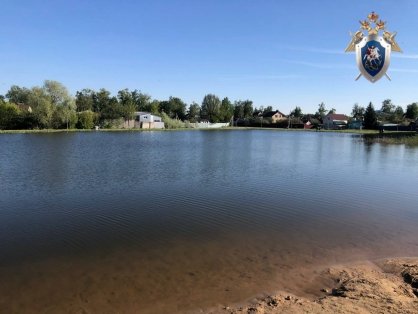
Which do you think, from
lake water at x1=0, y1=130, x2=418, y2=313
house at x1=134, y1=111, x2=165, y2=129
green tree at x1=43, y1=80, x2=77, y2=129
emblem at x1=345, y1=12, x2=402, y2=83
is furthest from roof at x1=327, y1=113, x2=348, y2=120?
emblem at x1=345, y1=12, x2=402, y2=83

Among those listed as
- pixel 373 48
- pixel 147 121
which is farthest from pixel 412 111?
pixel 373 48

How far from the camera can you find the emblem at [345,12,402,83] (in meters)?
10.5

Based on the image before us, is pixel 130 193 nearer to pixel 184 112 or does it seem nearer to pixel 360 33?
pixel 360 33

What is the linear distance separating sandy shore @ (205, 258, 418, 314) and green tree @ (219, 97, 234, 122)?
140 meters

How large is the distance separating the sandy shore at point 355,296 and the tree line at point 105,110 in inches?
3100

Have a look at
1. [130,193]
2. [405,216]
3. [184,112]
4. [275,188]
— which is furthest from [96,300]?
[184,112]

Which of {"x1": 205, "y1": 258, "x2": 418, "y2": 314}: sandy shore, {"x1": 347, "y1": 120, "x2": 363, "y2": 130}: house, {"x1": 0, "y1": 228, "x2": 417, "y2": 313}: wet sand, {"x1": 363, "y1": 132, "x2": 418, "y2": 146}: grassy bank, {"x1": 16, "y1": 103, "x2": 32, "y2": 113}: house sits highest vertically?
{"x1": 16, "y1": 103, "x2": 32, "y2": 113}: house

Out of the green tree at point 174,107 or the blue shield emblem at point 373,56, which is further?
the green tree at point 174,107

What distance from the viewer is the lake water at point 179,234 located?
25.3 ft

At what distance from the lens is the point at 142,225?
1238 cm

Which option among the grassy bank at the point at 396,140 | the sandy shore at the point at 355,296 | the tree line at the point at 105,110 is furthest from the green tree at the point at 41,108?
the sandy shore at the point at 355,296

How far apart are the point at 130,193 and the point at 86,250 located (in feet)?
23.4

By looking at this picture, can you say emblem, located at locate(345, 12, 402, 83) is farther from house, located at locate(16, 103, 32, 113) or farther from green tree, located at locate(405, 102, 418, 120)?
green tree, located at locate(405, 102, 418, 120)

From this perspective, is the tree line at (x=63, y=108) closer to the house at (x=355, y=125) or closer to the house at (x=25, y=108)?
the house at (x=25, y=108)
